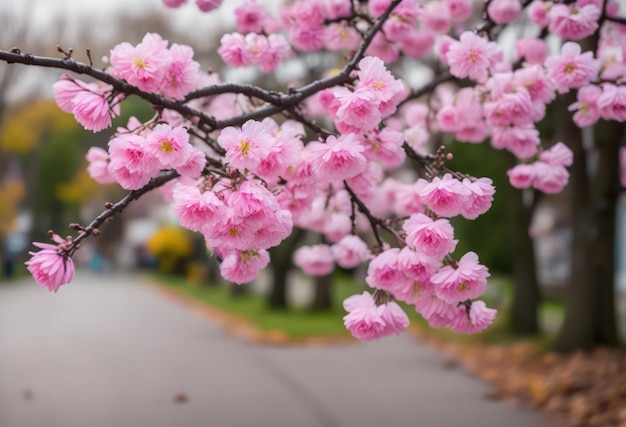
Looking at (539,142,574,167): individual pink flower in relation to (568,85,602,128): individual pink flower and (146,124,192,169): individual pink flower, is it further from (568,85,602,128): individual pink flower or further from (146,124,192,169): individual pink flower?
(146,124,192,169): individual pink flower

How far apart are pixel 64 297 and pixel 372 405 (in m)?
20.9

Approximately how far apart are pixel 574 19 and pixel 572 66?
45 centimetres

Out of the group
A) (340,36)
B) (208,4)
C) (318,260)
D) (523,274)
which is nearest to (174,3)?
(208,4)

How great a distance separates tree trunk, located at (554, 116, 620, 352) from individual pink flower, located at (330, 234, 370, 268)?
6.35 metres

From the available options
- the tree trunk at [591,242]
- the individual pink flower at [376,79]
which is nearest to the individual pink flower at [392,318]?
the individual pink flower at [376,79]

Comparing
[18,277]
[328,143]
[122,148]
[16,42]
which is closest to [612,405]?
[328,143]

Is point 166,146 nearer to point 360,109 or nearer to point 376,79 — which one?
point 360,109

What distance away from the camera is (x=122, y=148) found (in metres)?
3.38

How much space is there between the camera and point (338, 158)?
3.57 meters

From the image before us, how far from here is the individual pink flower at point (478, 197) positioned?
3586 millimetres

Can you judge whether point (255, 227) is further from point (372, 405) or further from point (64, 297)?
point (64, 297)

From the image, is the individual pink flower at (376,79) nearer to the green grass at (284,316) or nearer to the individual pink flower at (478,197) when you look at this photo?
the individual pink flower at (478,197)

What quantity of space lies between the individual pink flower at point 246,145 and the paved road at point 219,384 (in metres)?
4.37

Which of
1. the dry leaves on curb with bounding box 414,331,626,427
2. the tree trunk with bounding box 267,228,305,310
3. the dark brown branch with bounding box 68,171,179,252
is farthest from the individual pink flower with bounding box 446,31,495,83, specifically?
the tree trunk with bounding box 267,228,305,310
